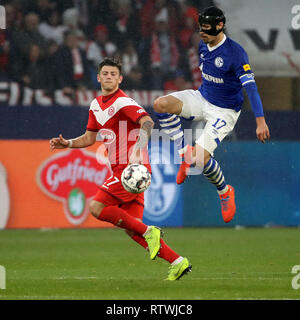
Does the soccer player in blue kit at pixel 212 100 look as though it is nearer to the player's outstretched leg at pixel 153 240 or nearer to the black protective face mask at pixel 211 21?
the black protective face mask at pixel 211 21

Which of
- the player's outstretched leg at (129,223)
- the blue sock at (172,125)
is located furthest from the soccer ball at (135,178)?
the blue sock at (172,125)

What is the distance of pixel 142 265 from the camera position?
9.15 m

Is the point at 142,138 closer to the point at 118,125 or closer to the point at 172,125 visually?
the point at 118,125

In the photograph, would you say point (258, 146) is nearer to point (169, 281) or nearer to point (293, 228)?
point (293, 228)

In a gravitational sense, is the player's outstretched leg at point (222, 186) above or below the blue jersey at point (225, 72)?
below

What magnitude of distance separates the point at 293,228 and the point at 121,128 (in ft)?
21.9

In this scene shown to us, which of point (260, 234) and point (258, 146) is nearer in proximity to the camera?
point (260, 234)

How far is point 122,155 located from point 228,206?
1.64m

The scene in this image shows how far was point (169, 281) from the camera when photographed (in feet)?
24.9

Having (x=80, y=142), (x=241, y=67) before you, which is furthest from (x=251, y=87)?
(x=80, y=142)

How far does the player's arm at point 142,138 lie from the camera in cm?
731

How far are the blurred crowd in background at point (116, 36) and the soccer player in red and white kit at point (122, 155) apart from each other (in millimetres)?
6259
